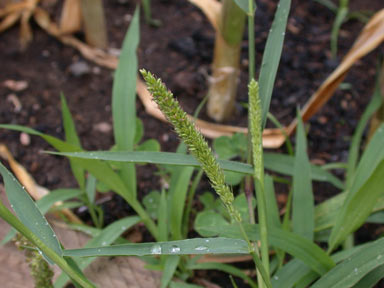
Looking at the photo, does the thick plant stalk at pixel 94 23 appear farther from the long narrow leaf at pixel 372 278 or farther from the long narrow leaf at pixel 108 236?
the long narrow leaf at pixel 372 278

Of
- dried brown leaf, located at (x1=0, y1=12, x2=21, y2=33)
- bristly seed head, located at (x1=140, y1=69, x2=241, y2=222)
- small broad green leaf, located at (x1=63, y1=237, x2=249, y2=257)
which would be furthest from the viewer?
dried brown leaf, located at (x1=0, y1=12, x2=21, y2=33)

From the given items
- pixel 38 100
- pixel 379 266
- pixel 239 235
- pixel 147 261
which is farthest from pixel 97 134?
pixel 379 266

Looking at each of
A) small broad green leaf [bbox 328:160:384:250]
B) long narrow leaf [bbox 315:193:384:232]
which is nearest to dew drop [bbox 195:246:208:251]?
small broad green leaf [bbox 328:160:384:250]

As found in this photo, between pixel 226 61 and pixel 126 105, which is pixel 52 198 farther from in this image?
pixel 226 61

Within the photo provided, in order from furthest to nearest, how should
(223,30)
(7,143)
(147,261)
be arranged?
(7,143)
(223,30)
(147,261)

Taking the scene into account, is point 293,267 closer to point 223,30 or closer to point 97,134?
point 223,30

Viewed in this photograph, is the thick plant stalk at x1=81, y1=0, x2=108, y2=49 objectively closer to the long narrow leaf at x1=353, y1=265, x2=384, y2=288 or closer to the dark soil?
the dark soil
